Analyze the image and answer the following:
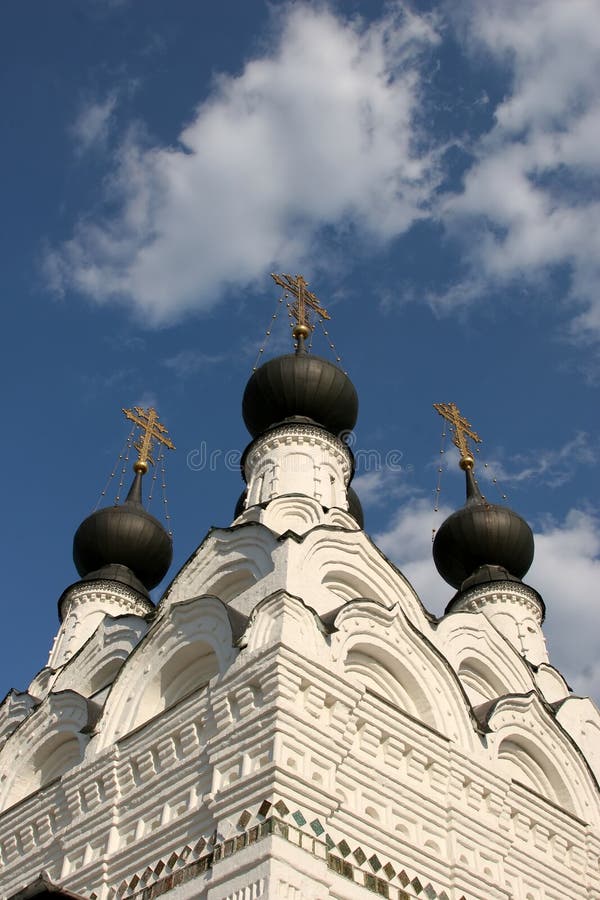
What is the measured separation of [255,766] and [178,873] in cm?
88

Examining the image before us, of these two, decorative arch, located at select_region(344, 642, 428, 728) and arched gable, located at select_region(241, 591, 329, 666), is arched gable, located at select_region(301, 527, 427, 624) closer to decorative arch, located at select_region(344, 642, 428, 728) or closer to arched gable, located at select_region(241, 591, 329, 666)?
decorative arch, located at select_region(344, 642, 428, 728)

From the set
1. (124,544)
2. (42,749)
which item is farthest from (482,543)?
(42,749)

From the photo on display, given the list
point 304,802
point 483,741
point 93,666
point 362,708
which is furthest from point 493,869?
point 93,666

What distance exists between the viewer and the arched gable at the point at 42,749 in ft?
30.2

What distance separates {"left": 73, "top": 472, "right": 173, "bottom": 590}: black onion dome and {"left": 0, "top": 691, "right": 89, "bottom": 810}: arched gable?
3.68 meters

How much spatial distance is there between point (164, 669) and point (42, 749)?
6.34ft

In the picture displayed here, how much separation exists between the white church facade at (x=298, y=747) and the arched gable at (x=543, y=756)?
18 mm

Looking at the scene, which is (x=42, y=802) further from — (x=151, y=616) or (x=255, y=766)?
(x=255, y=766)

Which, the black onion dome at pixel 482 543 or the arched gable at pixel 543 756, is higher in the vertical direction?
the black onion dome at pixel 482 543

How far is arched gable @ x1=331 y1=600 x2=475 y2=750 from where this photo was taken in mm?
8047

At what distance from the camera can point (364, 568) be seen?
29.6ft

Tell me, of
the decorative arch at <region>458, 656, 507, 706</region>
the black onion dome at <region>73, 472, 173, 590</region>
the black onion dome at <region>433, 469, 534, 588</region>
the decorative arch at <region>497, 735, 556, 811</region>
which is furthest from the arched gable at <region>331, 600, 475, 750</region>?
the black onion dome at <region>73, 472, 173, 590</region>

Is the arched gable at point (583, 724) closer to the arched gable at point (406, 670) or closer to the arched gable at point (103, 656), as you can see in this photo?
the arched gable at point (406, 670)

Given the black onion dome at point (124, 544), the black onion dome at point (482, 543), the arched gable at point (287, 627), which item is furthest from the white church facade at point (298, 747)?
the black onion dome at point (124, 544)
